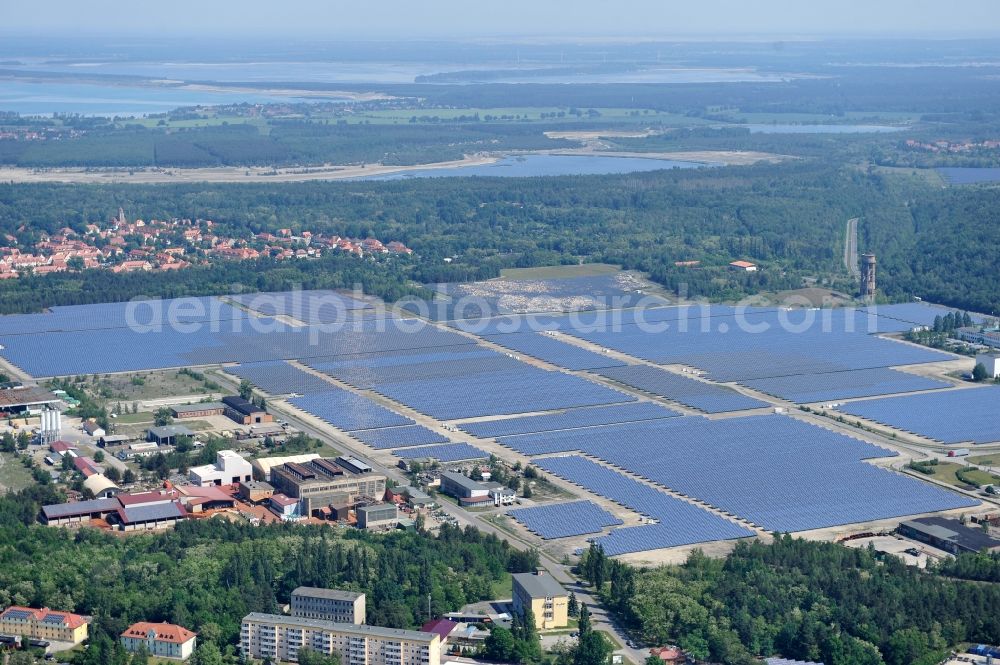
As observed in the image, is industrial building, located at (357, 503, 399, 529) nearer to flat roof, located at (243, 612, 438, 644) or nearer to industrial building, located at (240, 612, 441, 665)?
flat roof, located at (243, 612, 438, 644)

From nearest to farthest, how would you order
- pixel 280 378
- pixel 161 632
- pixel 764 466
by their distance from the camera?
pixel 161 632
pixel 764 466
pixel 280 378

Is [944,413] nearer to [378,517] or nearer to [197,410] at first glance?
[378,517]

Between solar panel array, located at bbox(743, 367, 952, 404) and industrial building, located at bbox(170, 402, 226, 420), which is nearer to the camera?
industrial building, located at bbox(170, 402, 226, 420)

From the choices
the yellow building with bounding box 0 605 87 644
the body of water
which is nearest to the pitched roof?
the yellow building with bounding box 0 605 87 644

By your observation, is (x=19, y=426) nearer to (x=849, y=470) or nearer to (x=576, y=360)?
(x=576, y=360)

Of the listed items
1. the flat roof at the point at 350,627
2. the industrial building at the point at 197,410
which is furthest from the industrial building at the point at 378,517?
the industrial building at the point at 197,410

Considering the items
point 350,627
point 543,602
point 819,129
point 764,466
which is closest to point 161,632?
point 350,627
